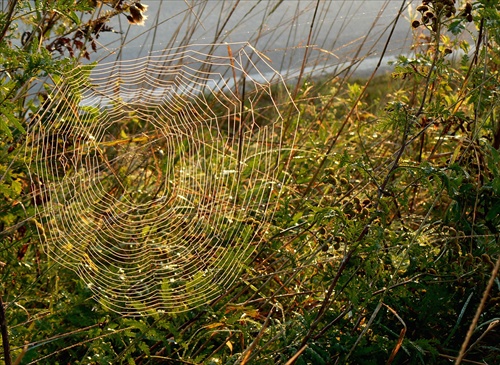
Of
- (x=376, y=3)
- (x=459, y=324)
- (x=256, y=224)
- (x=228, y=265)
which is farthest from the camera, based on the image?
(x=376, y=3)

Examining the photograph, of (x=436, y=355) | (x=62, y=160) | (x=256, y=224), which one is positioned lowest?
(x=436, y=355)

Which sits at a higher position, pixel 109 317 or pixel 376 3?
pixel 376 3

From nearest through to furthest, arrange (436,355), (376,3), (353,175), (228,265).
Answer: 1. (436,355)
2. (228,265)
3. (353,175)
4. (376,3)

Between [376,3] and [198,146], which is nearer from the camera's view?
[198,146]

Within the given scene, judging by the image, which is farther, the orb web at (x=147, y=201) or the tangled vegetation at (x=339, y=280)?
the orb web at (x=147, y=201)

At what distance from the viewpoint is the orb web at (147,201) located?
2361 millimetres

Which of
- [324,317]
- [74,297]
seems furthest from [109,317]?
[324,317]

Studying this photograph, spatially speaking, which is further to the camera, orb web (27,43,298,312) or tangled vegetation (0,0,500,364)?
orb web (27,43,298,312)

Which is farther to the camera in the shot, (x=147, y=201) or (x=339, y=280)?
(x=147, y=201)

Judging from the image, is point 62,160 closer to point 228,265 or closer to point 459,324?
point 228,265

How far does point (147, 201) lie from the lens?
2980 mm

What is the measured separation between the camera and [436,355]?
2008 mm

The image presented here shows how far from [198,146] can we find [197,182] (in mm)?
357

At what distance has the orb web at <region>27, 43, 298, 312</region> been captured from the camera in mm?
2361
